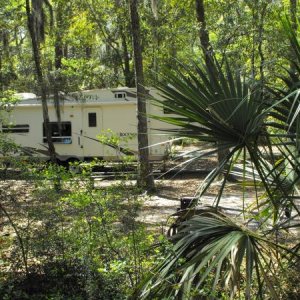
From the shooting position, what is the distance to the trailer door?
17.7 m

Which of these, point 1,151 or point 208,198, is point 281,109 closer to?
point 1,151

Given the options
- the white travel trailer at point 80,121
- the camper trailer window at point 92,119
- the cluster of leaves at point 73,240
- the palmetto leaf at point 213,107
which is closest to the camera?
the palmetto leaf at point 213,107

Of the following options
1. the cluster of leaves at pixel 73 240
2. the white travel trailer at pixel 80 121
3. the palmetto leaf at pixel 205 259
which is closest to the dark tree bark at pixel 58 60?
the white travel trailer at pixel 80 121

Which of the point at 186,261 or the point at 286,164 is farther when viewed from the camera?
the point at 286,164

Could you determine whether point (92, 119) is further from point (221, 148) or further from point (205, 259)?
point (205, 259)

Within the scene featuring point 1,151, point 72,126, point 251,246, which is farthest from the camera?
point 72,126

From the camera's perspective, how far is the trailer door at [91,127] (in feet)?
57.9

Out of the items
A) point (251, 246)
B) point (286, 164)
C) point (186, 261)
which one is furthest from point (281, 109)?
point (186, 261)

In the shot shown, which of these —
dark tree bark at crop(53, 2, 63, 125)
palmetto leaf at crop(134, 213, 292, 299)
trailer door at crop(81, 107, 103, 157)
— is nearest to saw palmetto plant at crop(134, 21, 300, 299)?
palmetto leaf at crop(134, 213, 292, 299)

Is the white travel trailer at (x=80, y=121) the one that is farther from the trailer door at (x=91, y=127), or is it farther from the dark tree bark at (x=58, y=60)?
the dark tree bark at (x=58, y=60)

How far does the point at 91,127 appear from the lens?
58.4 feet

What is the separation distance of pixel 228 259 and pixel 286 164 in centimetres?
120

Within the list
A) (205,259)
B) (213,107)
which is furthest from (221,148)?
(205,259)

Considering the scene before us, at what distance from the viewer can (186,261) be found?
352 cm
